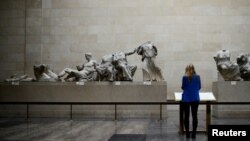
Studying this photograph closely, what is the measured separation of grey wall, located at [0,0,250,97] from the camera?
1880 cm

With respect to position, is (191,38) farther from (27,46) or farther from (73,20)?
(27,46)

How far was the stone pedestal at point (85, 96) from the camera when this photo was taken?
14258 mm

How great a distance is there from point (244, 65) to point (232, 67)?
2.96 feet

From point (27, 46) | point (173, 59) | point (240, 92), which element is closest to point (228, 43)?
point (173, 59)

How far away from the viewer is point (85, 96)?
14523 mm

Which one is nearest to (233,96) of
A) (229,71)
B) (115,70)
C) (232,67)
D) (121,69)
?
A: (229,71)

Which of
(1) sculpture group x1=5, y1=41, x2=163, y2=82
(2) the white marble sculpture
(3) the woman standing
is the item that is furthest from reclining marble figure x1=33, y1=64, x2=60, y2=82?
(3) the woman standing

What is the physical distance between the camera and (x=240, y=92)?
46.3 feet

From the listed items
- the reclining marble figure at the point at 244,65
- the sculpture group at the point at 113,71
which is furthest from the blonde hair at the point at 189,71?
the reclining marble figure at the point at 244,65

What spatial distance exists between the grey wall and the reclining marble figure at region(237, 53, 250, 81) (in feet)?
12.3

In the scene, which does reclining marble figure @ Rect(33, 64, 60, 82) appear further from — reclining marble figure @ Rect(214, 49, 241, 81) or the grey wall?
reclining marble figure @ Rect(214, 49, 241, 81)

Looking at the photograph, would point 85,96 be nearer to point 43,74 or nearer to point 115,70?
point 115,70

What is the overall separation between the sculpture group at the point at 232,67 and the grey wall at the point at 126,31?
12.5ft

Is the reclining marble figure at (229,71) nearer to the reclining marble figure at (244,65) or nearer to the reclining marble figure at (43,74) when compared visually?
the reclining marble figure at (244,65)
